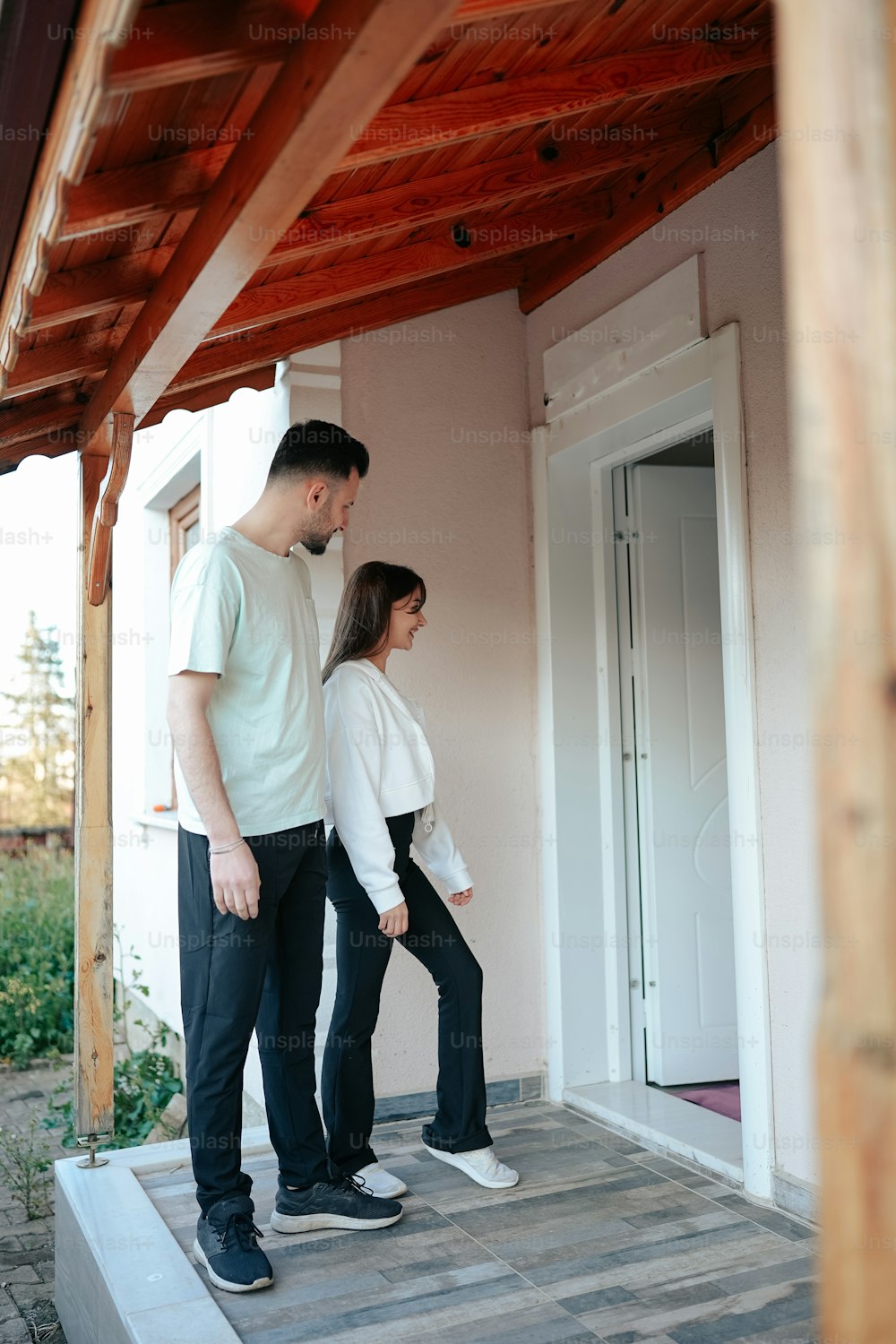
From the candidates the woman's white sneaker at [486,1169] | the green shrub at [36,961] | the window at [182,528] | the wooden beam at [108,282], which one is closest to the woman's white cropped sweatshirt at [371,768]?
the woman's white sneaker at [486,1169]

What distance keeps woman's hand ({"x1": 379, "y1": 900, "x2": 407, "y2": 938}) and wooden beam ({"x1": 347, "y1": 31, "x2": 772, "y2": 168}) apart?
181cm

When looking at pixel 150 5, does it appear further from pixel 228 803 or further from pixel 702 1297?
pixel 702 1297

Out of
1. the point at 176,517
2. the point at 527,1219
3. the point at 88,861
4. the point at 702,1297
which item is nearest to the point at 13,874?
the point at 176,517

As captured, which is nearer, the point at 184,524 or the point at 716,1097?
the point at 716,1097

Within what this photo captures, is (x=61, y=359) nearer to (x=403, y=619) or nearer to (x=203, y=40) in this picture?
(x=403, y=619)

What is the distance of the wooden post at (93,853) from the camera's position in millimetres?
3570

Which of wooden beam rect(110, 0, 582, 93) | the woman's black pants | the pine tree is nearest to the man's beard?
the woman's black pants

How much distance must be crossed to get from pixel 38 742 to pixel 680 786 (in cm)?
866

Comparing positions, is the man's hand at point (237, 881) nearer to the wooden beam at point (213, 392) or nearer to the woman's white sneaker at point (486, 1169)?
the woman's white sneaker at point (486, 1169)

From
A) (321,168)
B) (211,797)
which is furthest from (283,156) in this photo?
(211,797)

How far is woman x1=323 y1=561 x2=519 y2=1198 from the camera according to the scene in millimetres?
3139

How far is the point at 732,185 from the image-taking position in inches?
132

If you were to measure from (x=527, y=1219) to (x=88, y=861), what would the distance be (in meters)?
1.67

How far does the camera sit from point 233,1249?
2.67m
